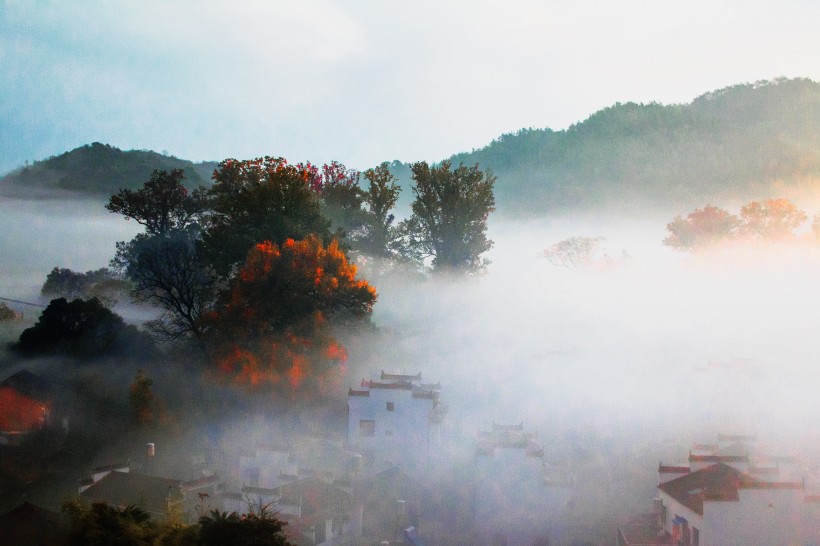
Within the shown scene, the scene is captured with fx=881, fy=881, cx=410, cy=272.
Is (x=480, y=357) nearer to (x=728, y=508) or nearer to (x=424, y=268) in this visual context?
(x=424, y=268)

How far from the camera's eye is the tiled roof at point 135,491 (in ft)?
70.8

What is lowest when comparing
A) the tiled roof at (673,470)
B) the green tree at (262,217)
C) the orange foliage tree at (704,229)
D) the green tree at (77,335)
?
the tiled roof at (673,470)

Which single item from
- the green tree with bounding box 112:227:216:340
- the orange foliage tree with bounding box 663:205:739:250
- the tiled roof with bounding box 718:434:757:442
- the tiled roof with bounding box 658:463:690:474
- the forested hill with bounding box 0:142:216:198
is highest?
the forested hill with bounding box 0:142:216:198

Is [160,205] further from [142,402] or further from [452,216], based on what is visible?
[452,216]

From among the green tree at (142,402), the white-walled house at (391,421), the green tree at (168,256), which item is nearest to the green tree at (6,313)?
the green tree at (168,256)

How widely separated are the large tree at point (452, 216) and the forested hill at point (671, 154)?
44.5m

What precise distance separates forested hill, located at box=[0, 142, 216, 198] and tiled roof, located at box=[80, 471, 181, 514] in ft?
119

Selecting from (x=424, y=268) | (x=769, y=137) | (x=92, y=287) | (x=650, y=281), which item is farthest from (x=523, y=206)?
(x=92, y=287)

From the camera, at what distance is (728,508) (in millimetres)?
20953

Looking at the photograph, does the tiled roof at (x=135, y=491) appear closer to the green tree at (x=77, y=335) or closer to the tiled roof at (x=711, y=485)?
the green tree at (x=77, y=335)

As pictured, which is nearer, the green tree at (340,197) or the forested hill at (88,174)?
the green tree at (340,197)

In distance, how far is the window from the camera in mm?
28094

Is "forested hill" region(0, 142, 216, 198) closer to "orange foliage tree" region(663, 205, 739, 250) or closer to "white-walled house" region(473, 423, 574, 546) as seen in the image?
"orange foliage tree" region(663, 205, 739, 250)

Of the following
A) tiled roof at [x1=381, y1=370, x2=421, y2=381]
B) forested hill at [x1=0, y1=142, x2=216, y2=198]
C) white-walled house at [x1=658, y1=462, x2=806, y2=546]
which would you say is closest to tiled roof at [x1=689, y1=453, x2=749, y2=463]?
white-walled house at [x1=658, y1=462, x2=806, y2=546]
